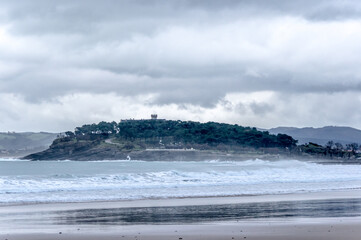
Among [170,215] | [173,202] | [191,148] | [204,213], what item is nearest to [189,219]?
[170,215]

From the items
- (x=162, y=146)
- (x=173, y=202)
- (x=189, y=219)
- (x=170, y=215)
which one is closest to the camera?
(x=189, y=219)

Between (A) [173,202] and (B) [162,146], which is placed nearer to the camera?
(A) [173,202]

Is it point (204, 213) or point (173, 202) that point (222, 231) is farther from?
point (173, 202)

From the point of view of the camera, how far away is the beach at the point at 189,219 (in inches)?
601

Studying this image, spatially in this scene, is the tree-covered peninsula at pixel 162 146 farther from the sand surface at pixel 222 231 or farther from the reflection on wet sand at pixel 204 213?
the sand surface at pixel 222 231

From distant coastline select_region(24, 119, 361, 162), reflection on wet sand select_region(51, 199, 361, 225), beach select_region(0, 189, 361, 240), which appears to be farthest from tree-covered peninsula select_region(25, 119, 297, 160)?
reflection on wet sand select_region(51, 199, 361, 225)

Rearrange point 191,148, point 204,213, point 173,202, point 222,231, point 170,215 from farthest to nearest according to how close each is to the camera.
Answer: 1. point 191,148
2. point 173,202
3. point 204,213
4. point 170,215
5. point 222,231

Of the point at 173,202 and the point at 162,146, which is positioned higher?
the point at 162,146

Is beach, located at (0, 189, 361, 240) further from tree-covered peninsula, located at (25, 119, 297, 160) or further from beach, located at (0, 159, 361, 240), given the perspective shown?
tree-covered peninsula, located at (25, 119, 297, 160)

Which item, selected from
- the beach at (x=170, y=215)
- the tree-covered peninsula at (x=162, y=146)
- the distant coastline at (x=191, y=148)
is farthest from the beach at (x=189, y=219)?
the tree-covered peninsula at (x=162, y=146)

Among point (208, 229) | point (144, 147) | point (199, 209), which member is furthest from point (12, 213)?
point (144, 147)

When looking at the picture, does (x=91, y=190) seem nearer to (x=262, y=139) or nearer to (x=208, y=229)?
(x=208, y=229)

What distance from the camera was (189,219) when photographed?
737 inches

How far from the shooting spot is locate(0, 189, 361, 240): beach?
15258 millimetres
